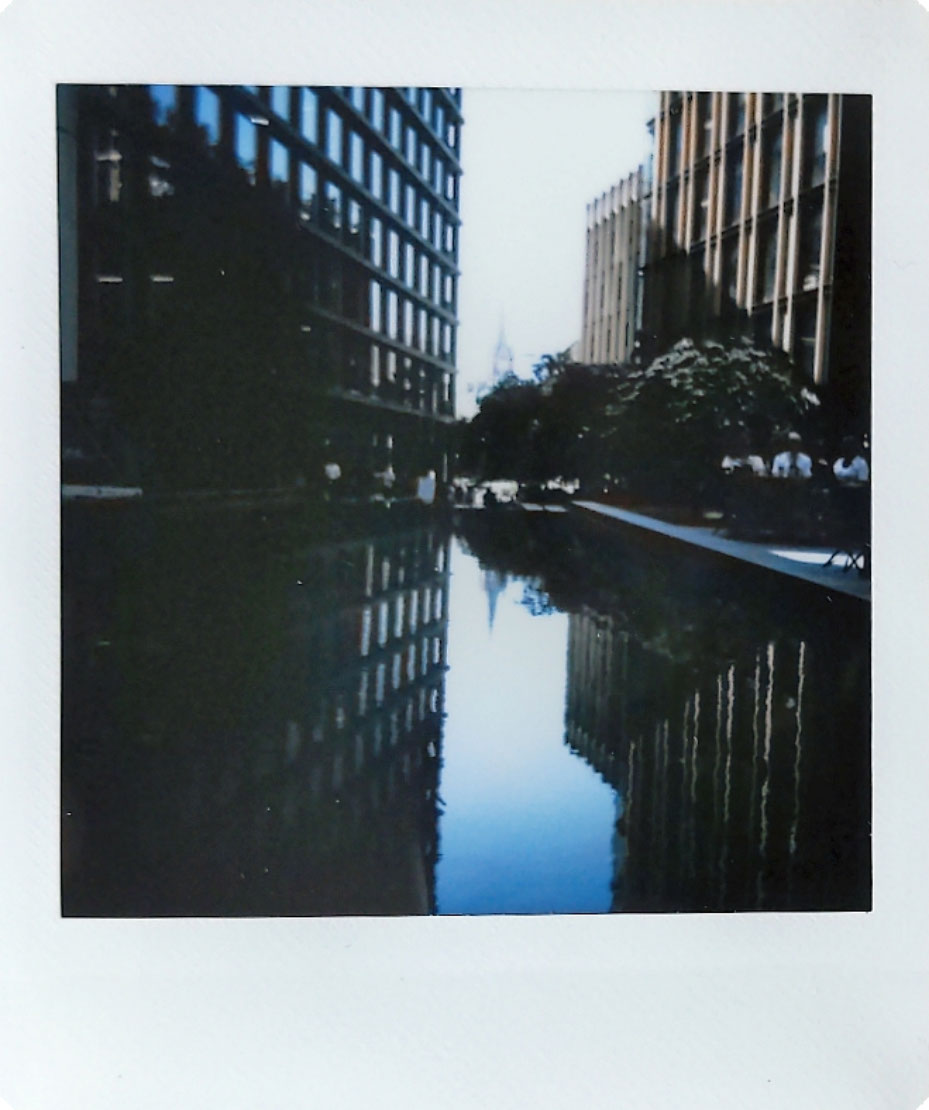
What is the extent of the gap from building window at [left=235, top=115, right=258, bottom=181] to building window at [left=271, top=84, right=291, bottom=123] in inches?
2.8

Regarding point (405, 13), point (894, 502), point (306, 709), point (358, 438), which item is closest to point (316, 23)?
point (405, 13)

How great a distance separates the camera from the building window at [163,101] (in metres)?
2.37

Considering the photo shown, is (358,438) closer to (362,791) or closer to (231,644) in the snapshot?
(231,644)

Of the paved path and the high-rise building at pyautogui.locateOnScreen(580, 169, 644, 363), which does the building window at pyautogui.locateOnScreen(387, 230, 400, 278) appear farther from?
the paved path

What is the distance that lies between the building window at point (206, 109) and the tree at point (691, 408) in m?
1.20

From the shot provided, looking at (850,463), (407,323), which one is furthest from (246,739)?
(850,463)

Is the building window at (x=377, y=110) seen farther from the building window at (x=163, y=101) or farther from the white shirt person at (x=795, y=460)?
the white shirt person at (x=795, y=460)

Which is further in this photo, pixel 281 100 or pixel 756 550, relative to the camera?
pixel 756 550

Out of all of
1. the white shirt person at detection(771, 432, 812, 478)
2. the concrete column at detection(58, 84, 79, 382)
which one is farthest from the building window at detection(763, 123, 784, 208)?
the concrete column at detection(58, 84, 79, 382)

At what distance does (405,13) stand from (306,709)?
175 centimetres

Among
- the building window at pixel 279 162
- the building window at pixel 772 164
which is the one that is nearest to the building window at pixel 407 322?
the building window at pixel 279 162

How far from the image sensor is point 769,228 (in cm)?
244

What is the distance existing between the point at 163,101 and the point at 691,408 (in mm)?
1528

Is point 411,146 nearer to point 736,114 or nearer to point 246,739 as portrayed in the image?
point 736,114
